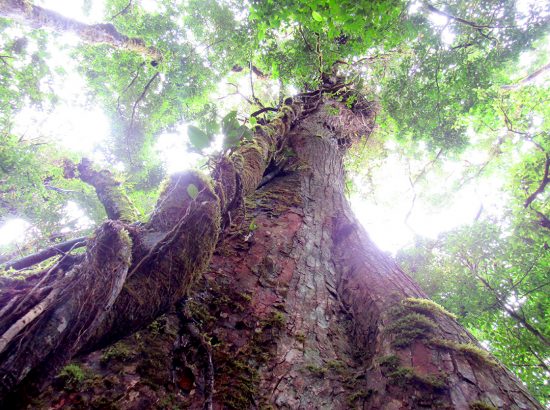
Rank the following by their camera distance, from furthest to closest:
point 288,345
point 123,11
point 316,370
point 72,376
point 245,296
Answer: point 123,11 < point 245,296 < point 288,345 < point 316,370 < point 72,376

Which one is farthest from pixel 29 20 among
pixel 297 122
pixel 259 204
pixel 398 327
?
pixel 398 327

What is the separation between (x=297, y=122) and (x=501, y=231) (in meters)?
4.85

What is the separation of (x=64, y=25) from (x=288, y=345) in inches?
272

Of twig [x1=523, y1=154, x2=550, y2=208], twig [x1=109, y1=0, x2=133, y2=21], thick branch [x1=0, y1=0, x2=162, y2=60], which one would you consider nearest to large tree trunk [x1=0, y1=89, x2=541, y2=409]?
thick branch [x1=0, y1=0, x2=162, y2=60]

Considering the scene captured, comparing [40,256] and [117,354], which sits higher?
[40,256]

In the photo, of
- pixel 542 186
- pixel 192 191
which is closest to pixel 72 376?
pixel 192 191

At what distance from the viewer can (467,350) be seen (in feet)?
6.74

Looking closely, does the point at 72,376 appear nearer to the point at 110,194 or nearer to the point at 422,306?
the point at 110,194

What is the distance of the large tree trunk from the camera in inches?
65.5

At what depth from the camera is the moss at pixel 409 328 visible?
2180 millimetres

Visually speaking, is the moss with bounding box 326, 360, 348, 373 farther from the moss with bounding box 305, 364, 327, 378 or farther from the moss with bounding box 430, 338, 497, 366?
the moss with bounding box 430, 338, 497, 366

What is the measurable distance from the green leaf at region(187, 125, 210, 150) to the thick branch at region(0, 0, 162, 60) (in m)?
5.25

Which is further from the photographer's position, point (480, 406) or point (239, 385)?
point (239, 385)

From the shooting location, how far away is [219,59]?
7.70 metres
